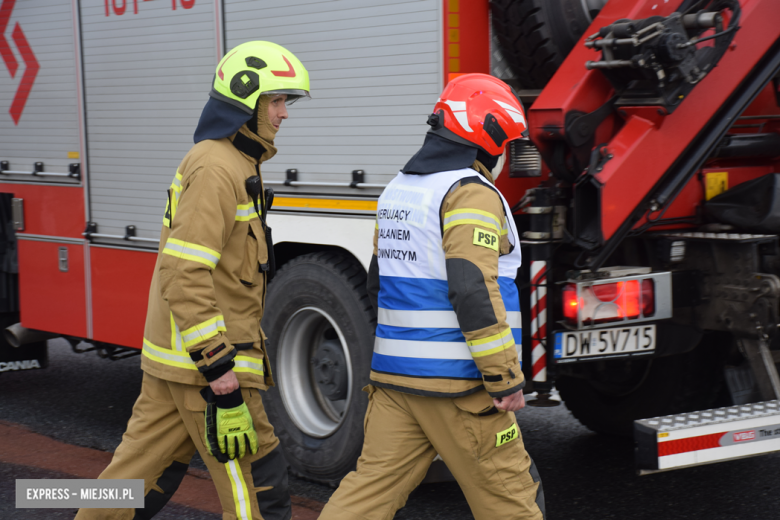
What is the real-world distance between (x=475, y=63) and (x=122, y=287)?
8.60 ft

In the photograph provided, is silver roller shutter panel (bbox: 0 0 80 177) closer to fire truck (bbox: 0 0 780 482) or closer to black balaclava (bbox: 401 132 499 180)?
fire truck (bbox: 0 0 780 482)

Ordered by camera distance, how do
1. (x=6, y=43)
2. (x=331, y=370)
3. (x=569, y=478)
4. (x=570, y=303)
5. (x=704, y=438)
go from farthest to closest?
1. (x=6, y=43)
2. (x=569, y=478)
3. (x=331, y=370)
4. (x=570, y=303)
5. (x=704, y=438)

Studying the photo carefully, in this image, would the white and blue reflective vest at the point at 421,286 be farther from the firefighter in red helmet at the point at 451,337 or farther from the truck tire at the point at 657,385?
the truck tire at the point at 657,385

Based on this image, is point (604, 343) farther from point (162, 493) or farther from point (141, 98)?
point (141, 98)

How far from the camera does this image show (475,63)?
4.11m

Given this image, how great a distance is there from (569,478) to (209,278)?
2.65 meters

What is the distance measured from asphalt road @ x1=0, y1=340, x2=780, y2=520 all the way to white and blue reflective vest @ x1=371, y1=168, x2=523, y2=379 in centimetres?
158

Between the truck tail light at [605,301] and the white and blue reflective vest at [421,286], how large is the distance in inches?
29.9

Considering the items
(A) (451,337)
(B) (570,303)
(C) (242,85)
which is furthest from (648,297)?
(C) (242,85)

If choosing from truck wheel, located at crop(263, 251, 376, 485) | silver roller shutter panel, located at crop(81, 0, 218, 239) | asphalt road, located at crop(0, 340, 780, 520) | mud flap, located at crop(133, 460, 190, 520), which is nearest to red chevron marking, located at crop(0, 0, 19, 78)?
silver roller shutter panel, located at crop(81, 0, 218, 239)

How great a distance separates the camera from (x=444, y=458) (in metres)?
3.08

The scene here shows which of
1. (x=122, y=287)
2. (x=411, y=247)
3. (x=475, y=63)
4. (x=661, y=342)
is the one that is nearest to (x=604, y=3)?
(x=475, y=63)

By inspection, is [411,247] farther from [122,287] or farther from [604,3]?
[122,287]

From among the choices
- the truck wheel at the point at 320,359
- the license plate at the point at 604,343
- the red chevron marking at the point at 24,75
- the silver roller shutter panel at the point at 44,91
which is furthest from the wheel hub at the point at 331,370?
the red chevron marking at the point at 24,75
